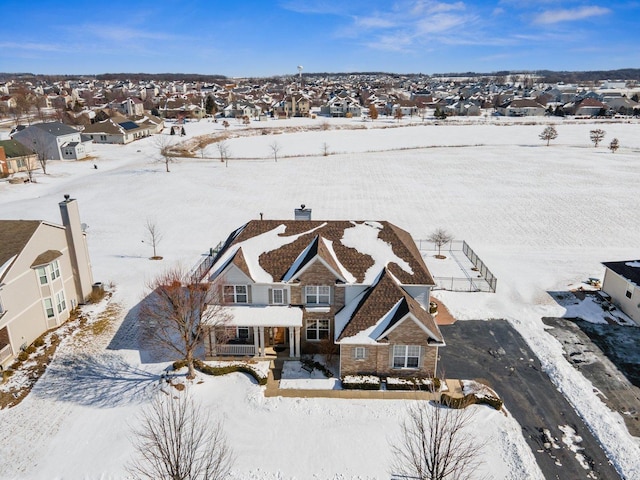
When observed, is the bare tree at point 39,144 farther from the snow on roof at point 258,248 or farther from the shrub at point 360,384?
the shrub at point 360,384

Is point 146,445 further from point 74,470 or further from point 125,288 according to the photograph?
point 125,288

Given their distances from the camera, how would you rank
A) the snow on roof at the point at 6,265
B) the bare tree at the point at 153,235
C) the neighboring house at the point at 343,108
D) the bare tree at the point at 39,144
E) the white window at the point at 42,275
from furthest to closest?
1. the neighboring house at the point at 343,108
2. the bare tree at the point at 39,144
3. the bare tree at the point at 153,235
4. the white window at the point at 42,275
5. the snow on roof at the point at 6,265

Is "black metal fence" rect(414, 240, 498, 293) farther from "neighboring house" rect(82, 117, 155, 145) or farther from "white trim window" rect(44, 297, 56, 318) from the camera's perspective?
"neighboring house" rect(82, 117, 155, 145)

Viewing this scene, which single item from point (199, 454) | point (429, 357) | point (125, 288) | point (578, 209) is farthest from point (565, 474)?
point (578, 209)

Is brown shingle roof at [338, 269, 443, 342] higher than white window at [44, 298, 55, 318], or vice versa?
brown shingle roof at [338, 269, 443, 342]

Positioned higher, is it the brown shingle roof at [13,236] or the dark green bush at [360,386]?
the brown shingle roof at [13,236]

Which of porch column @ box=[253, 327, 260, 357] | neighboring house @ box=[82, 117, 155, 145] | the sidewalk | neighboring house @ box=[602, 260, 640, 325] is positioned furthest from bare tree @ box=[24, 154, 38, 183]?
neighboring house @ box=[602, 260, 640, 325]

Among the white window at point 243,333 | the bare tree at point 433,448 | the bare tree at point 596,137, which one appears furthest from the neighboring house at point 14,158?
the bare tree at point 596,137
